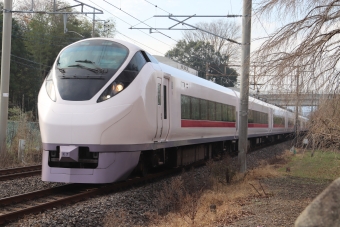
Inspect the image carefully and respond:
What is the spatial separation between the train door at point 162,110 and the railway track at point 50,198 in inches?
49.8

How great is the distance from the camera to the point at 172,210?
9.15 m

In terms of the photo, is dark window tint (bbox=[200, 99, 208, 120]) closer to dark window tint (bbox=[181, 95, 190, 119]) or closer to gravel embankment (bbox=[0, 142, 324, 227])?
dark window tint (bbox=[181, 95, 190, 119])

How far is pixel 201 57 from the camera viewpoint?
4609 centimetres

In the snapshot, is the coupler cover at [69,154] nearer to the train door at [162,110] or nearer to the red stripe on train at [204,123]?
the train door at [162,110]

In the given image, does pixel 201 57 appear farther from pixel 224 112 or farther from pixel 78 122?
pixel 78 122

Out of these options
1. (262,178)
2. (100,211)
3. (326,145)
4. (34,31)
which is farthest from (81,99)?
(34,31)

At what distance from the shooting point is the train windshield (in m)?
9.77

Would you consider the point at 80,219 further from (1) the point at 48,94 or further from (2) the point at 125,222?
(1) the point at 48,94

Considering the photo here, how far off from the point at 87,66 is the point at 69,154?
209 cm

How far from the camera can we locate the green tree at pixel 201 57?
144ft

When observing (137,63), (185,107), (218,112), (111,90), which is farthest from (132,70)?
(218,112)

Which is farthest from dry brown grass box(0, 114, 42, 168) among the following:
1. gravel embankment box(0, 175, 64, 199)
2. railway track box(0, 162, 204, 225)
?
railway track box(0, 162, 204, 225)

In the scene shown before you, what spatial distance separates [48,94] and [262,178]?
7.06m

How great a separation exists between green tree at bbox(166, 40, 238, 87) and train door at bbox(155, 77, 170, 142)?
97.0 ft
